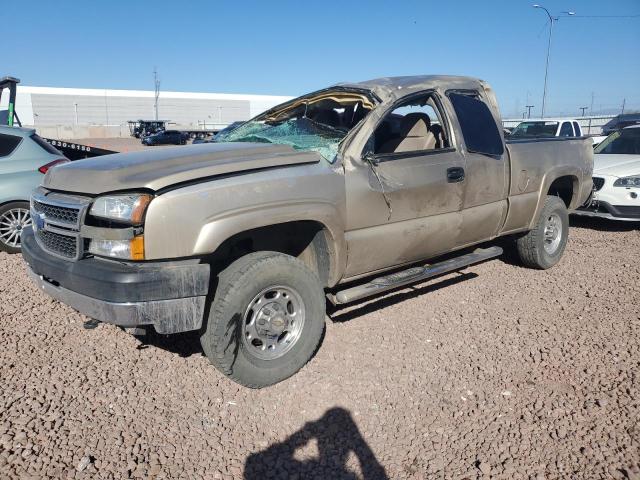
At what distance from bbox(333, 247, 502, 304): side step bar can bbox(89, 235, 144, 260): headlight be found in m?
1.43

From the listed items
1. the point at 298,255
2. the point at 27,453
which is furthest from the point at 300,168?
the point at 27,453

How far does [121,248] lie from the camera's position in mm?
2705

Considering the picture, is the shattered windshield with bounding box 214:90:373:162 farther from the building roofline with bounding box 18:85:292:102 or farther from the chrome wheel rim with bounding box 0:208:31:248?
the building roofline with bounding box 18:85:292:102

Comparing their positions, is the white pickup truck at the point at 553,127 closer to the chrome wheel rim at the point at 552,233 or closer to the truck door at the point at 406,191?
the chrome wheel rim at the point at 552,233

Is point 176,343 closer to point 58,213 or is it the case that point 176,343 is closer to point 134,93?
point 58,213

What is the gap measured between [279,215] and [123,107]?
276 ft

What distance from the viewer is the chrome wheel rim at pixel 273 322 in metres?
3.10

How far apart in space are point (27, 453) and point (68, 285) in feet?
3.01

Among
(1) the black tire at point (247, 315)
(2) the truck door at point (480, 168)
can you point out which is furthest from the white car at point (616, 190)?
(1) the black tire at point (247, 315)

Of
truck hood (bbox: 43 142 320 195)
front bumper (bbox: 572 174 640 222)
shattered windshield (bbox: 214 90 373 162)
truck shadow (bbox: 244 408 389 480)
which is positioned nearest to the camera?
truck shadow (bbox: 244 408 389 480)

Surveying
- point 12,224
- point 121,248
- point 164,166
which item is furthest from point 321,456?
point 12,224

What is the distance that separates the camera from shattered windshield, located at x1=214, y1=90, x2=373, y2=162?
145 inches

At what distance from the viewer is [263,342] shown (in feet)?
10.5

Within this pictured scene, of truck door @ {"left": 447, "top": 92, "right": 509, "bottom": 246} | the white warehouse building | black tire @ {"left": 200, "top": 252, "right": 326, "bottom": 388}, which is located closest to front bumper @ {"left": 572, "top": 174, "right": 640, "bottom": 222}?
truck door @ {"left": 447, "top": 92, "right": 509, "bottom": 246}
